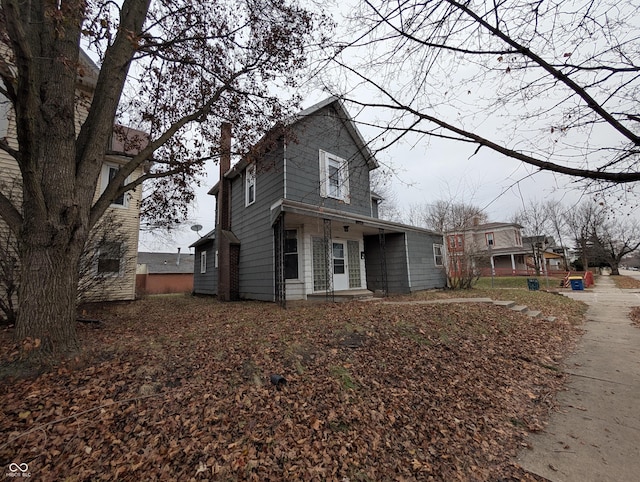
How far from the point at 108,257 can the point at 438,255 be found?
47.0 ft

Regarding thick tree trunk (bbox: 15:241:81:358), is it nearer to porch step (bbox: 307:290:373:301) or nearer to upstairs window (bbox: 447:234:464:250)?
porch step (bbox: 307:290:373:301)

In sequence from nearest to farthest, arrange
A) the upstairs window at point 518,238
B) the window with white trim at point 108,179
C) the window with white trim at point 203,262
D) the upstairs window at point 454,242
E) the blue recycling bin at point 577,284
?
1. the window with white trim at point 108,179
2. the upstairs window at point 454,242
3. the window with white trim at point 203,262
4. the blue recycling bin at point 577,284
5. the upstairs window at point 518,238

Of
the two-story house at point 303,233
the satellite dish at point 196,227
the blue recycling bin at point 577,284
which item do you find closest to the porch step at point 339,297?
the two-story house at point 303,233

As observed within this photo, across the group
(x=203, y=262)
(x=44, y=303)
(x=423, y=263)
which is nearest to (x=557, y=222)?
(x=423, y=263)

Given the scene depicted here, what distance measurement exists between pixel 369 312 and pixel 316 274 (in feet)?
11.4

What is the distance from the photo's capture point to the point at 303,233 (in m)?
9.39

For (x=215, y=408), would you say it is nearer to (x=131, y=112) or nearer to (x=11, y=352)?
(x=11, y=352)

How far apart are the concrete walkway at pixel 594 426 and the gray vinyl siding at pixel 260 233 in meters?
7.41

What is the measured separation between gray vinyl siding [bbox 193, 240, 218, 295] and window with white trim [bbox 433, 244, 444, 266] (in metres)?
11.3

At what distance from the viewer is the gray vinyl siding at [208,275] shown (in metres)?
13.8

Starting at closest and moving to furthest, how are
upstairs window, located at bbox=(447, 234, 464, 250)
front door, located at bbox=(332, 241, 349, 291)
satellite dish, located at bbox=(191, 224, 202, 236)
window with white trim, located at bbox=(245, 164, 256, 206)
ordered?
front door, located at bbox=(332, 241, 349, 291)
window with white trim, located at bbox=(245, 164, 256, 206)
upstairs window, located at bbox=(447, 234, 464, 250)
satellite dish, located at bbox=(191, 224, 202, 236)

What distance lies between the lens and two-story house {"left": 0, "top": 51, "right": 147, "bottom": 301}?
19.8ft

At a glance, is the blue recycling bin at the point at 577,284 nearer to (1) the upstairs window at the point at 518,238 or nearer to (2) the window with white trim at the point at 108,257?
(1) the upstairs window at the point at 518,238

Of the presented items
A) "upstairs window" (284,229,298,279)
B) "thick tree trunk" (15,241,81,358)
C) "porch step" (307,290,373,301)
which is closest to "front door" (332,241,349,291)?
"porch step" (307,290,373,301)
